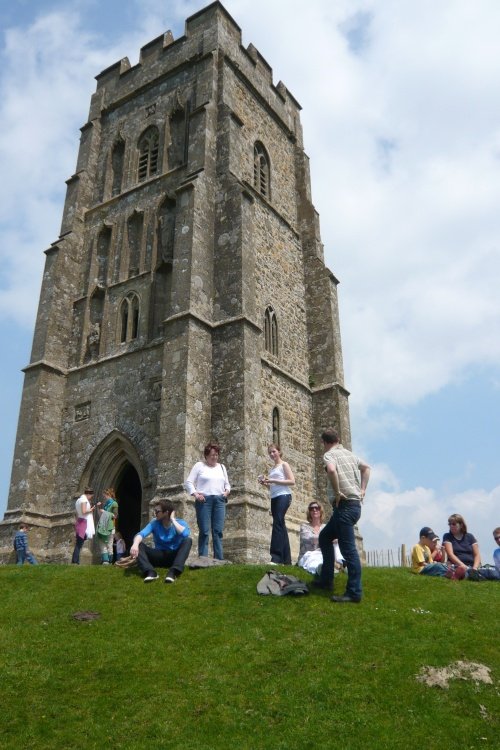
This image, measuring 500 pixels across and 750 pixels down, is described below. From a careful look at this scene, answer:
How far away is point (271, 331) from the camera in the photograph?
21.5 meters

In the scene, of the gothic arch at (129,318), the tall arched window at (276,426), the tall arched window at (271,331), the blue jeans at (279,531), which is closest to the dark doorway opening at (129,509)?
the gothic arch at (129,318)

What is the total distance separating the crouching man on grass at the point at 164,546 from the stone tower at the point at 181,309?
4.31 meters

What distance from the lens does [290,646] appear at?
7031 mm

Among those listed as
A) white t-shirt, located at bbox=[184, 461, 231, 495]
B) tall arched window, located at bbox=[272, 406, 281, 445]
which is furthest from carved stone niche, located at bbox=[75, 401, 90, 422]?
white t-shirt, located at bbox=[184, 461, 231, 495]

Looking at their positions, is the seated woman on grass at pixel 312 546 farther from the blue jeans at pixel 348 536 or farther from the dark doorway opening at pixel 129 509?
the dark doorway opening at pixel 129 509

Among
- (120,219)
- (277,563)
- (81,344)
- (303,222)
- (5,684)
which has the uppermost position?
(303,222)

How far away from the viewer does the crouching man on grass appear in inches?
388

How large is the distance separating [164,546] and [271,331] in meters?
12.2

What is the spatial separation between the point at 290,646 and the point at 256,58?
25.9 m

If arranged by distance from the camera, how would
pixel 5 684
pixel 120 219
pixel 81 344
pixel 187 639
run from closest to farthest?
pixel 5 684
pixel 187 639
pixel 81 344
pixel 120 219

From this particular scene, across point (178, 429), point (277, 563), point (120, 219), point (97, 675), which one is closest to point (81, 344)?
point (120, 219)

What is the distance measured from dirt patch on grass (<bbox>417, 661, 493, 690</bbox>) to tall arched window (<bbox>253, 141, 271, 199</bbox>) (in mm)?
19858

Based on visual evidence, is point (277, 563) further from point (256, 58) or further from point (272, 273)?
point (256, 58)

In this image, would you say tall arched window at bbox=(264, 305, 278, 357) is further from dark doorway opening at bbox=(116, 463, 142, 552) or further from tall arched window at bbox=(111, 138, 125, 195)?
tall arched window at bbox=(111, 138, 125, 195)
